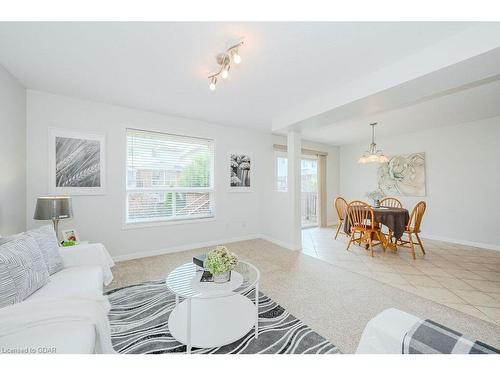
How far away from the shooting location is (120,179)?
3125mm

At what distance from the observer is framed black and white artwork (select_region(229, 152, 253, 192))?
418 centimetres

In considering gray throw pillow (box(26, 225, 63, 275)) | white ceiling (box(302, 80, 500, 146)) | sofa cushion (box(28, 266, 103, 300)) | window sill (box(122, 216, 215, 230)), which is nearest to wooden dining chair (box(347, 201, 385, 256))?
white ceiling (box(302, 80, 500, 146))

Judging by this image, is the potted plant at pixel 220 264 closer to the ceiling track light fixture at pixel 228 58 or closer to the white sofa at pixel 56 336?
the white sofa at pixel 56 336

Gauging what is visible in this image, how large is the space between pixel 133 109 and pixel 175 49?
1.78m

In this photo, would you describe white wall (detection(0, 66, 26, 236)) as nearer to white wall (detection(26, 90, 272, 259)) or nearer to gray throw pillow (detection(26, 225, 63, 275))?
white wall (detection(26, 90, 272, 259))

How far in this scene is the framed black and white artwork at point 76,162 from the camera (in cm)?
269

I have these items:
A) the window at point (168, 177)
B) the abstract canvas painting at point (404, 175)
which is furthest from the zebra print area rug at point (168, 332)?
the abstract canvas painting at point (404, 175)

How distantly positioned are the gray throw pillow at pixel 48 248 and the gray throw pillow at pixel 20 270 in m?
0.11

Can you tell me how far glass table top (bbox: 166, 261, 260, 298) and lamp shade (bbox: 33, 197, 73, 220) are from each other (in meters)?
1.48

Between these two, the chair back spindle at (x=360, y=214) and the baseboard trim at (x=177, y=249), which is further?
the chair back spindle at (x=360, y=214)

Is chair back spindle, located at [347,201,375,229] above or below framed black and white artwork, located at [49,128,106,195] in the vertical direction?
below

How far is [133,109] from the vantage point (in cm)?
323

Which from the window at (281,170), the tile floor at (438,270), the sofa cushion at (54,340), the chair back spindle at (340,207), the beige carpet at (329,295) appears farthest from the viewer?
the window at (281,170)
